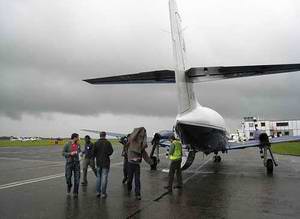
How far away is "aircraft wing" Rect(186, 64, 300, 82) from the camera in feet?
36.7

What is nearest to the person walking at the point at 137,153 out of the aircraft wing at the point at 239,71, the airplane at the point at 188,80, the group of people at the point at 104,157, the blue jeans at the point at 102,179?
the group of people at the point at 104,157

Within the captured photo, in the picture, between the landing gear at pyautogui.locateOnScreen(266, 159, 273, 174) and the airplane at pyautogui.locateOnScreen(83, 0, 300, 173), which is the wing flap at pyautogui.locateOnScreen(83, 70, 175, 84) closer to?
the airplane at pyautogui.locateOnScreen(83, 0, 300, 173)

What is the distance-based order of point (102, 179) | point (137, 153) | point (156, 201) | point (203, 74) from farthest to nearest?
point (203, 74) → point (102, 179) → point (137, 153) → point (156, 201)

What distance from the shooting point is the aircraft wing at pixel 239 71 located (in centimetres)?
1117

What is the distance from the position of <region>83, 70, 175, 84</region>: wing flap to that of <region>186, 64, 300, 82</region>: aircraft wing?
3.77 ft

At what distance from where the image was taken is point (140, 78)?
13.8m

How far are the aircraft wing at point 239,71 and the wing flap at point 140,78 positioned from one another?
45.3 inches

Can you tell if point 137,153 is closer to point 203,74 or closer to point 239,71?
point 239,71

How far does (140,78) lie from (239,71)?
412 cm

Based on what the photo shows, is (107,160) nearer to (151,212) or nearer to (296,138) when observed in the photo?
(151,212)

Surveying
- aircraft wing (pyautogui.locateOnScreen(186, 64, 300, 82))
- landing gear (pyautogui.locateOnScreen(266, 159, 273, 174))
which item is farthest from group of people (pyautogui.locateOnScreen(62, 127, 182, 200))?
landing gear (pyautogui.locateOnScreen(266, 159, 273, 174))

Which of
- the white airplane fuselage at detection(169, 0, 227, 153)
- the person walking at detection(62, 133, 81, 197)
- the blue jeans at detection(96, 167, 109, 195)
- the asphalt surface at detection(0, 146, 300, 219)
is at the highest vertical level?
the white airplane fuselage at detection(169, 0, 227, 153)

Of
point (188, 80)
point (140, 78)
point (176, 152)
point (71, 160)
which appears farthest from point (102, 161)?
point (188, 80)

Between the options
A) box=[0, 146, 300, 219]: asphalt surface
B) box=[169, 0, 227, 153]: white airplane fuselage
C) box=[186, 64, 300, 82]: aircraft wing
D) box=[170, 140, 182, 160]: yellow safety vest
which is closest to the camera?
box=[0, 146, 300, 219]: asphalt surface
